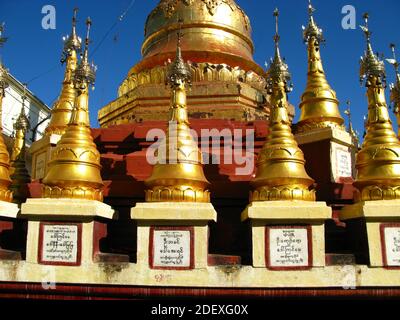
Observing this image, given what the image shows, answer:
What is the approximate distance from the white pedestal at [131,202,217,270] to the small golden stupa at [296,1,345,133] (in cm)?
444

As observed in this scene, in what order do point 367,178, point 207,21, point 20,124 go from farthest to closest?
point 207,21 → point 20,124 → point 367,178

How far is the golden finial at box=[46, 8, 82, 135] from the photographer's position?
12.0 meters

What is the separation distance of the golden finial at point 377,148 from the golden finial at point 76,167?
4.21 m

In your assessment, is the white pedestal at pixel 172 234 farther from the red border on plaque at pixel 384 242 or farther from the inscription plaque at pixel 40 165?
the inscription plaque at pixel 40 165

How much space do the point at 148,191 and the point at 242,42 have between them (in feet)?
33.8

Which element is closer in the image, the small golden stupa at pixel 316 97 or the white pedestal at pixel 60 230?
the white pedestal at pixel 60 230

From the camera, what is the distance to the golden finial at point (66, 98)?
1200 cm

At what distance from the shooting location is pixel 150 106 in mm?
13961

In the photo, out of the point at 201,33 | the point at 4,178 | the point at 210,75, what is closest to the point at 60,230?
the point at 4,178

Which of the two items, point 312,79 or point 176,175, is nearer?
point 176,175

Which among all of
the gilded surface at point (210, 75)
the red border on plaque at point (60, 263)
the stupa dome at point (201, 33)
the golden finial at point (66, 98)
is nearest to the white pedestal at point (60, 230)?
the red border on plaque at point (60, 263)

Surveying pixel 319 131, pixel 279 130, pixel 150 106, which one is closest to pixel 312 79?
pixel 319 131

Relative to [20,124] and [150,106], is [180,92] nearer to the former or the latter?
[150,106]

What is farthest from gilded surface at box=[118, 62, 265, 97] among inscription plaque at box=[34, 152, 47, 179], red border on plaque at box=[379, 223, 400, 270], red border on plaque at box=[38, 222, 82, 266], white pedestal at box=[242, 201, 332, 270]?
red border on plaque at box=[379, 223, 400, 270]
